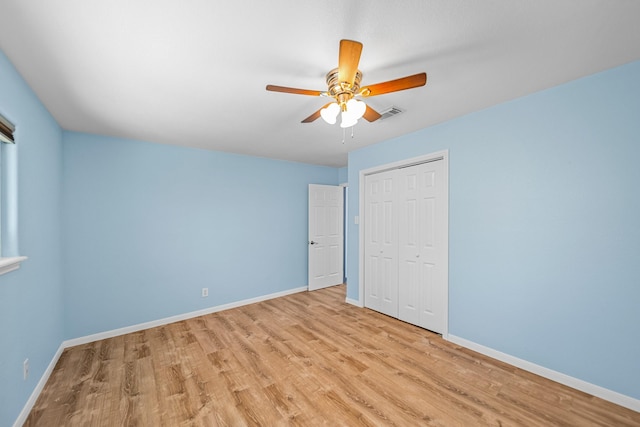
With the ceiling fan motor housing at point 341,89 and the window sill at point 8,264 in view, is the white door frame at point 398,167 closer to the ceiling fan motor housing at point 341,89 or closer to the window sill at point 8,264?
the ceiling fan motor housing at point 341,89

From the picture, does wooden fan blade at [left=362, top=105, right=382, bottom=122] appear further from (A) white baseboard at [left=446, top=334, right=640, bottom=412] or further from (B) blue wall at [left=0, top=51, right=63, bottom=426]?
(A) white baseboard at [left=446, top=334, right=640, bottom=412]

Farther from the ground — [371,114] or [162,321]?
[371,114]

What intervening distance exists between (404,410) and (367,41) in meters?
2.53

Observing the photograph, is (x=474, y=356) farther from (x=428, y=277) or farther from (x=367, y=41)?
(x=367, y=41)

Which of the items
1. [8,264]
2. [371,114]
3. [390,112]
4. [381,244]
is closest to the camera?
[8,264]

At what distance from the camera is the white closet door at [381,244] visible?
3.64 meters

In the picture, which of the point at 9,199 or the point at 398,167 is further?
the point at 398,167

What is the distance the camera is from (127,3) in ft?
4.22

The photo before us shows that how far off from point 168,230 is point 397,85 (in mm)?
3436

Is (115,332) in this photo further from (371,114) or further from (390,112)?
(390,112)

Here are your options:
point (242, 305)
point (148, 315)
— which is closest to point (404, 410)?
point (242, 305)

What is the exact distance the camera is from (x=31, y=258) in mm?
2088

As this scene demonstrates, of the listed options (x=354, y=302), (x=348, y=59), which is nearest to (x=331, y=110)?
(x=348, y=59)

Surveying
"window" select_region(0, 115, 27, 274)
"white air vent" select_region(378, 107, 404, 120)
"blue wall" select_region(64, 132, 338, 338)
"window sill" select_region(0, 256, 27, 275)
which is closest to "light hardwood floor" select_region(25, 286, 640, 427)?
"blue wall" select_region(64, 132, 338, 338)
